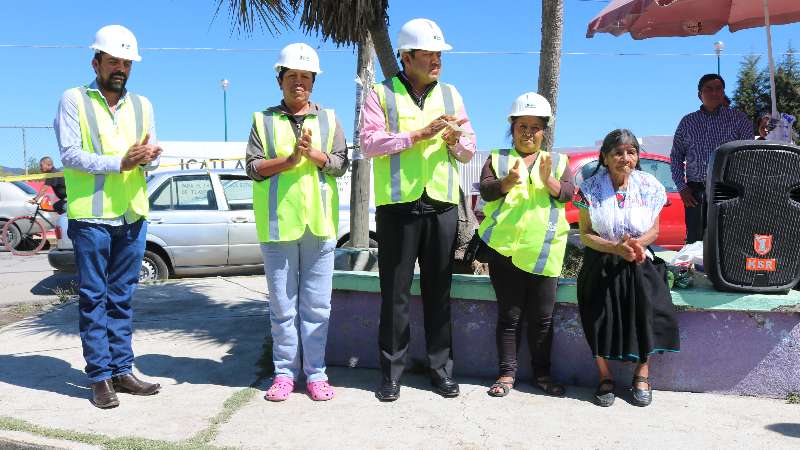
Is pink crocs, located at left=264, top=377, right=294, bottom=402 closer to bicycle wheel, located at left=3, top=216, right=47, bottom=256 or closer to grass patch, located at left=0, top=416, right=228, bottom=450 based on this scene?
grass patch, located at left=0, top=416, right=228, bottom=450

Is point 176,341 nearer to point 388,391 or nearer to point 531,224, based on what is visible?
→ point 388,391

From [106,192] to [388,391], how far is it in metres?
1.89

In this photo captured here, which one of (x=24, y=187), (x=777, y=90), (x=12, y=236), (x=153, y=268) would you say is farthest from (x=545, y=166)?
(x=777, y=90)

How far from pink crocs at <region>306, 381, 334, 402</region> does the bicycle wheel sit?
11552mm

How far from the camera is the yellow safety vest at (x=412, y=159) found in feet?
13.5

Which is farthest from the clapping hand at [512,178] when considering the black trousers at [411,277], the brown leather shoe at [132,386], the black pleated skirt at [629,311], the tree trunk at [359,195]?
the tree trunk at [359,195]

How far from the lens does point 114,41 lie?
13.4 ft

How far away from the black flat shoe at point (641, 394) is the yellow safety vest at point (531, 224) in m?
0.73

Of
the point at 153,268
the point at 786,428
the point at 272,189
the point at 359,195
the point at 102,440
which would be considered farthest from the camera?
the point at 153,268

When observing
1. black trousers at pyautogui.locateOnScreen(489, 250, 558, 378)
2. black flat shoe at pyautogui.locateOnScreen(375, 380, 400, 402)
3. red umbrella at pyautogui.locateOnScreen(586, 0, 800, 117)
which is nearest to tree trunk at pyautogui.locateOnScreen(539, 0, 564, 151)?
red umbrella at pyautogui.locateOnScreen(586, 0, 800, 117)

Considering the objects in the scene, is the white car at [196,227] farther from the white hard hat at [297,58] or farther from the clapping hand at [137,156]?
the white hard hat at [297,58]

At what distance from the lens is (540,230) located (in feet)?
13.7

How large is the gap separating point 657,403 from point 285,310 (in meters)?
2.11

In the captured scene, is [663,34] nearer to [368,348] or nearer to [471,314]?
[471,314]
